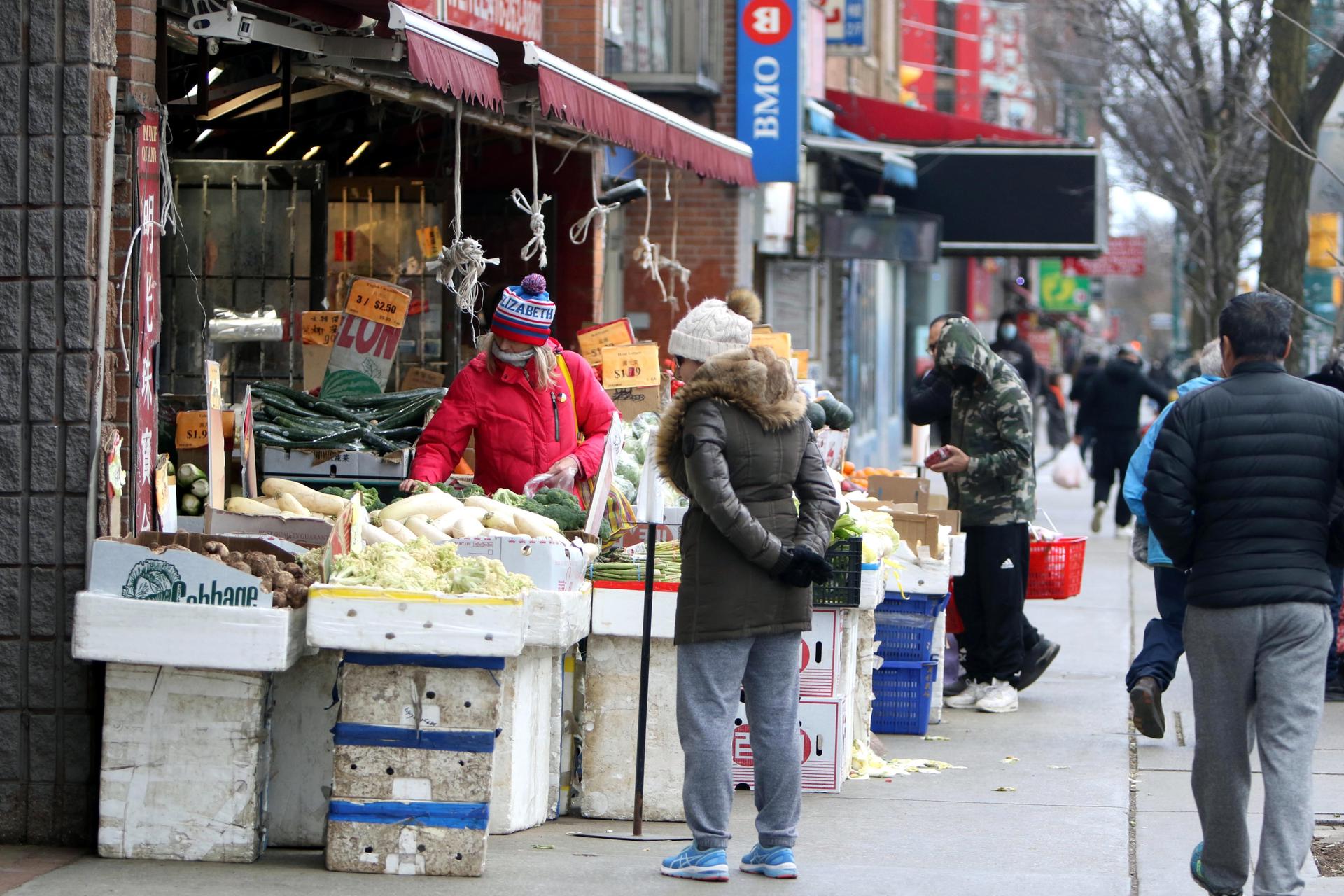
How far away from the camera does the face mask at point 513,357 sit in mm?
7227

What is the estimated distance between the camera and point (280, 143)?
9094 mm

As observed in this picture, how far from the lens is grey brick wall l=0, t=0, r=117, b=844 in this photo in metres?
5.66

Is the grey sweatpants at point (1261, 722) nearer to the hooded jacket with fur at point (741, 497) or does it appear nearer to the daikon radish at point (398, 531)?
the hooded jacket with fur at point (741, 497)

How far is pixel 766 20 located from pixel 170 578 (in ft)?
35.4

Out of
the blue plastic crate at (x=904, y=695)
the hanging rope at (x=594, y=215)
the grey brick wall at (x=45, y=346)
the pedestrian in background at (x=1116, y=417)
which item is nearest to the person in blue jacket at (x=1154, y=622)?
the blue plastic crate at (x=904, y=695)

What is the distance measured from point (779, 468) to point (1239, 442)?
53.8 inches

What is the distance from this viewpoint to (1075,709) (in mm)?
9102

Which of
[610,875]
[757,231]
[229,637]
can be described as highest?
[757,231]

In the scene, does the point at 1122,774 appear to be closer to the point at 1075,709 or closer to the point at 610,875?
the point at 1075,709

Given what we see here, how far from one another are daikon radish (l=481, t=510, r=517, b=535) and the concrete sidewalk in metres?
1.09

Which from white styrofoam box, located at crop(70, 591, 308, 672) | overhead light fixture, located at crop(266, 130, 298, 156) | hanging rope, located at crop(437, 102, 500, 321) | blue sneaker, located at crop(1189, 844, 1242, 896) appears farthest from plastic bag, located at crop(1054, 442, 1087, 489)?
white styrofoam box, located at crop(70, 591, 308, 672)

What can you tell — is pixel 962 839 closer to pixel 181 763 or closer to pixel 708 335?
pixel 708 335

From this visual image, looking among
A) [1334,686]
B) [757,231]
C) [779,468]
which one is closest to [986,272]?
[757,231]

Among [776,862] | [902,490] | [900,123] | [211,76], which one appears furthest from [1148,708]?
[900,123]
